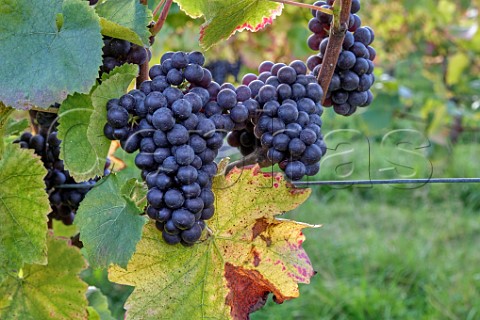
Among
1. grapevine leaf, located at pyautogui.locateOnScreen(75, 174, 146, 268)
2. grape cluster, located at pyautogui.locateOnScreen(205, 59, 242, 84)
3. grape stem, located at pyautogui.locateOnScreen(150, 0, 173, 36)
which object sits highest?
grape stem, located at pyautogui.locateOnScreen(150, 0, 173, 36)

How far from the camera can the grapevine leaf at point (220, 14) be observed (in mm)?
892

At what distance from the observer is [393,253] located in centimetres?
324

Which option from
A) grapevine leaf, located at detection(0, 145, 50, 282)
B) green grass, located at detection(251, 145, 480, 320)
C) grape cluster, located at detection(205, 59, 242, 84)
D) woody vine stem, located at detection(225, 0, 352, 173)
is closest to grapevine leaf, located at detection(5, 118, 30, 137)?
grapevine leaf, located at detection(0, 145, 50, 282)

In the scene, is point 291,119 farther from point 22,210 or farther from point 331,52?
point 22,210

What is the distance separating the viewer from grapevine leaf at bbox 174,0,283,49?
892 mm

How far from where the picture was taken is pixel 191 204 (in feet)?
2.50

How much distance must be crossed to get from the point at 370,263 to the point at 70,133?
2.59 metres

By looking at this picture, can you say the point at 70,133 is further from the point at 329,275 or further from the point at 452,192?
the point at 452,192

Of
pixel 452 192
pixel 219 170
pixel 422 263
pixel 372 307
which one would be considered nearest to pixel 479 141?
pixel 452 192

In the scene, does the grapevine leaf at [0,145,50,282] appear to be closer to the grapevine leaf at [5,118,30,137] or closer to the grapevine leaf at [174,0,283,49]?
the grapevine leaf at [5,118,30,137]

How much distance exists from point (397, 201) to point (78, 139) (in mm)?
3491

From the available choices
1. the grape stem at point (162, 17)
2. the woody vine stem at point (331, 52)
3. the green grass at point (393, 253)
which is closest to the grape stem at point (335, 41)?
the woody vine stem at point (331, 52)

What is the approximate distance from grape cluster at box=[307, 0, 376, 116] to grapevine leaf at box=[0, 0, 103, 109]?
0.36m

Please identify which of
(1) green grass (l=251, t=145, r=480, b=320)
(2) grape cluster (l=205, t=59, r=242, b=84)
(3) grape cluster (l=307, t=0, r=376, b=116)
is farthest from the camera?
(2) grape cluster (l=205, t=59, r=242, b=84)
